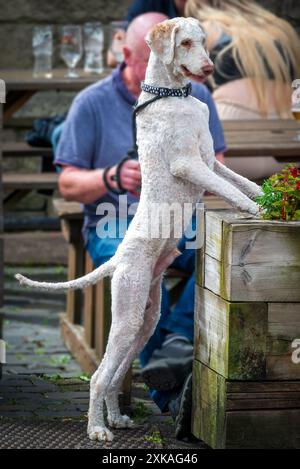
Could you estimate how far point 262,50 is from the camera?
240 inches

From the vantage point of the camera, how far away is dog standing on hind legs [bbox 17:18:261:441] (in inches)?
127

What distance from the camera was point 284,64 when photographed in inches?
240

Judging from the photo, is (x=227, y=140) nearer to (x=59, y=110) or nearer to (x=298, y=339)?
(x=298, y=339)

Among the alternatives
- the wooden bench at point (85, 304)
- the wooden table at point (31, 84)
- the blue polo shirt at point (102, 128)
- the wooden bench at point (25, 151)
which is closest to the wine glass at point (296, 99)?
the blue polo shirt at point (102, 128)

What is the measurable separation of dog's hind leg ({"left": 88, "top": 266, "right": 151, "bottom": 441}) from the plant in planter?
1.30 ft

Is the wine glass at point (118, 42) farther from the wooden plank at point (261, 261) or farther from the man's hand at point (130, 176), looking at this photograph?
the wooden plank at point (261, 261)

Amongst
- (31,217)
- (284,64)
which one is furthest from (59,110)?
(284,64)

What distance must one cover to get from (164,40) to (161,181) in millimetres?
399

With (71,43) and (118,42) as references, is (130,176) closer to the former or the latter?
→ (118,42)

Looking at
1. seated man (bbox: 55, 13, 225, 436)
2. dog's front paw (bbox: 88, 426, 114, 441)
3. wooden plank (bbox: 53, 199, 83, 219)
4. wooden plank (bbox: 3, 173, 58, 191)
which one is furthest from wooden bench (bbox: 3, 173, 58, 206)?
dog's front paw (bbox: 88, 426, 114, 441)

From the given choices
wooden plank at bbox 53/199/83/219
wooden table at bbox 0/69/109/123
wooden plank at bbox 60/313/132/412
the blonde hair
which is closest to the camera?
wooden plank at bbox 60/313/132/412

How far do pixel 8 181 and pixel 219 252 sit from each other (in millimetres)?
4462

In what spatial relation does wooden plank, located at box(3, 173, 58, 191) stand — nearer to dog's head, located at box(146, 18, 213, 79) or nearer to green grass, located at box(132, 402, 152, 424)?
green grass, located at box(132, 402, 152, 424)

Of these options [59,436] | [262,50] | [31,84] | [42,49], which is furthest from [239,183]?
[42,49]
